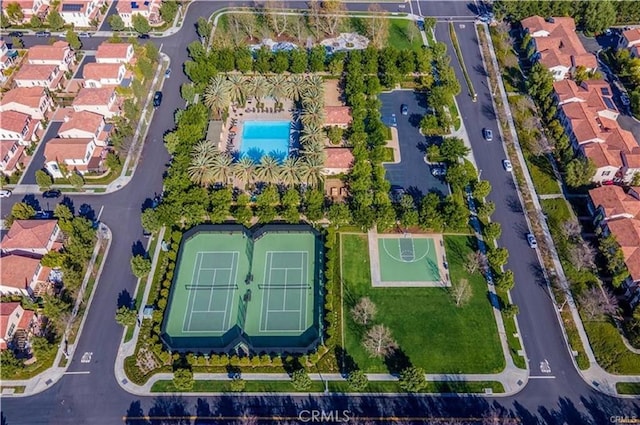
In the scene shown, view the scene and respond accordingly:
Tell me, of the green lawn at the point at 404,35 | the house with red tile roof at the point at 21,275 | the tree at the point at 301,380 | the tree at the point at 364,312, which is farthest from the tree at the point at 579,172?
the house with red tile roof at the point at 21,275

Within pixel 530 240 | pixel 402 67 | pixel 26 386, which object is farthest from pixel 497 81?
pixel 26 386

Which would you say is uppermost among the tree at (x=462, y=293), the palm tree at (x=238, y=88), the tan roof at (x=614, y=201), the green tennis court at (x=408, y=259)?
the palm tree at (x=238, y=88)

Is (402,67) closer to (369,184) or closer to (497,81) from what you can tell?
(497,81)

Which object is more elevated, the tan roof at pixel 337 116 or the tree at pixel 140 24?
the tree at pixel 140 24

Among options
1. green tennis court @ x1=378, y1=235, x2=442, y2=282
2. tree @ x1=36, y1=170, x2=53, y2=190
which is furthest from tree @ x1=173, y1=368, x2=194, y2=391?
tree @ x1=36, y1=170, x2=53, y2=190

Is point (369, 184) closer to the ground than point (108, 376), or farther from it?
farther from it

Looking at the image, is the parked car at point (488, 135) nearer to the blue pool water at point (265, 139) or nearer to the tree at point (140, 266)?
the blue pool water at point (265, 139)

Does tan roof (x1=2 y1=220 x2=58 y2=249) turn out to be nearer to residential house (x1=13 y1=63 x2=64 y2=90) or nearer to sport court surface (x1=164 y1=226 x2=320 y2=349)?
sport court surface (x1=164 y1=226 x2=320 y2=349)

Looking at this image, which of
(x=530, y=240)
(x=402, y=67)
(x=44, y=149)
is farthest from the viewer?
(x=402, y=67)
